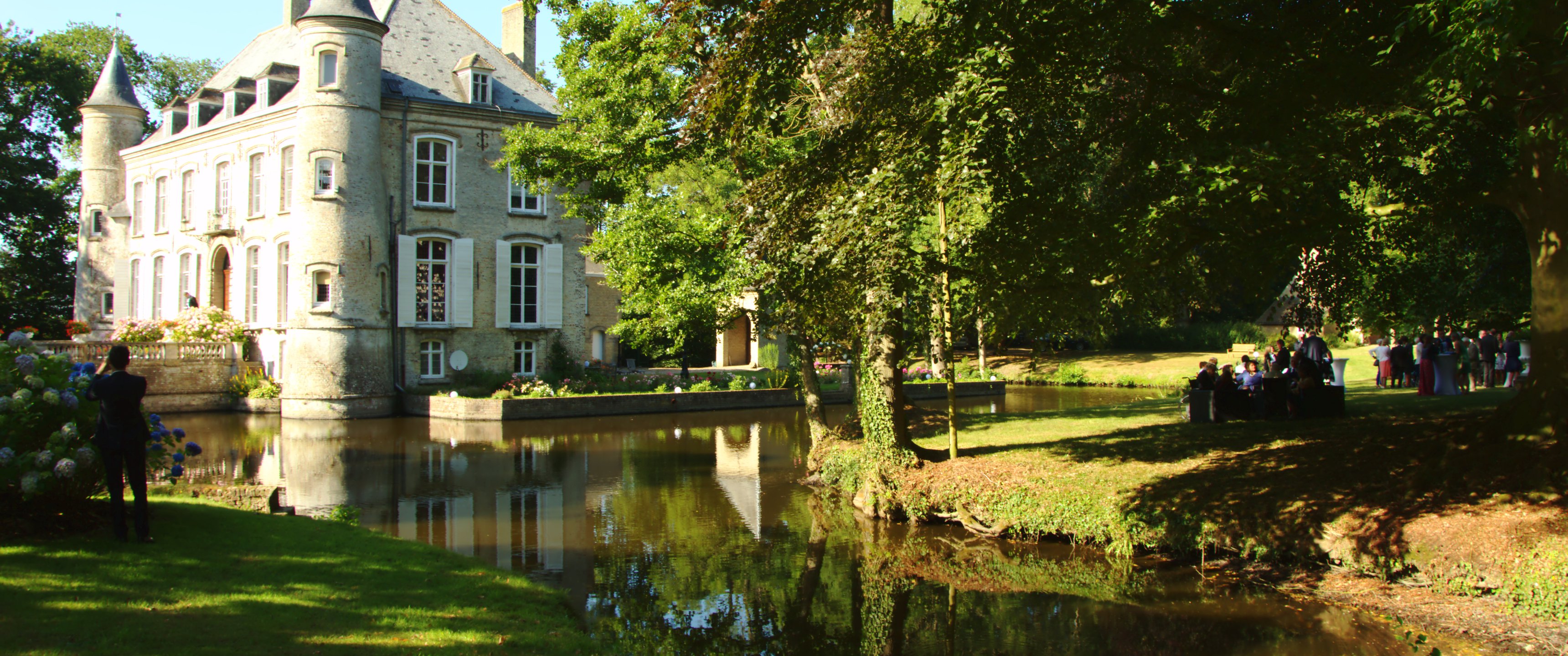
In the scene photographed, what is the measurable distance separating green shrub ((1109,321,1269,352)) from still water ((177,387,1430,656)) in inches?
1225

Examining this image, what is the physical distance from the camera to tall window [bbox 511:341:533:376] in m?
28.0

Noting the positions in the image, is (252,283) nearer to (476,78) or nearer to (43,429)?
(476,78)

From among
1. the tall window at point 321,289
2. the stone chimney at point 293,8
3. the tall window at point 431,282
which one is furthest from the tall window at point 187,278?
the tall window at point 431,282

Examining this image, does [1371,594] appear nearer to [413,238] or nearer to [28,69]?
[413,238]

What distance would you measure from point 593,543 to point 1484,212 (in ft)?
38.4

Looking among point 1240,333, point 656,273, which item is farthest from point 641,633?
point 1240,333

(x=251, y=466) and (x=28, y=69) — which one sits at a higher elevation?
(x=28, y=69)

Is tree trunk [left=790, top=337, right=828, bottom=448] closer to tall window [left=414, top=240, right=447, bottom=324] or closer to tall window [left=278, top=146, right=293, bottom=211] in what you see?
tall window [left=414, top=240, right=447, bottom=324]

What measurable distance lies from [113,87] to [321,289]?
17.5 metres

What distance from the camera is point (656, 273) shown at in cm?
1717

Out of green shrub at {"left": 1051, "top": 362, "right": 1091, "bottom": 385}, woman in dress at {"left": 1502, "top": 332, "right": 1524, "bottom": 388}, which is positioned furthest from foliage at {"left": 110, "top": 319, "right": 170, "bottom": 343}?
woman in dress at {"left": 1502, "top": 332, "right": 1524, "bottom": 388}

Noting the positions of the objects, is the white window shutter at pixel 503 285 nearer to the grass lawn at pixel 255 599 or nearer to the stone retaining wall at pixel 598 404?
the stone retaining wall at pixel 598 404

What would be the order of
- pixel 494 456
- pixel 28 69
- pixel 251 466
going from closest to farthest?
1. pixel 251 466
2. pixel 494 456
3. pixel 28 69

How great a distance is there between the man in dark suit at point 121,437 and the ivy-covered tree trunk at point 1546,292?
12.0 meters
